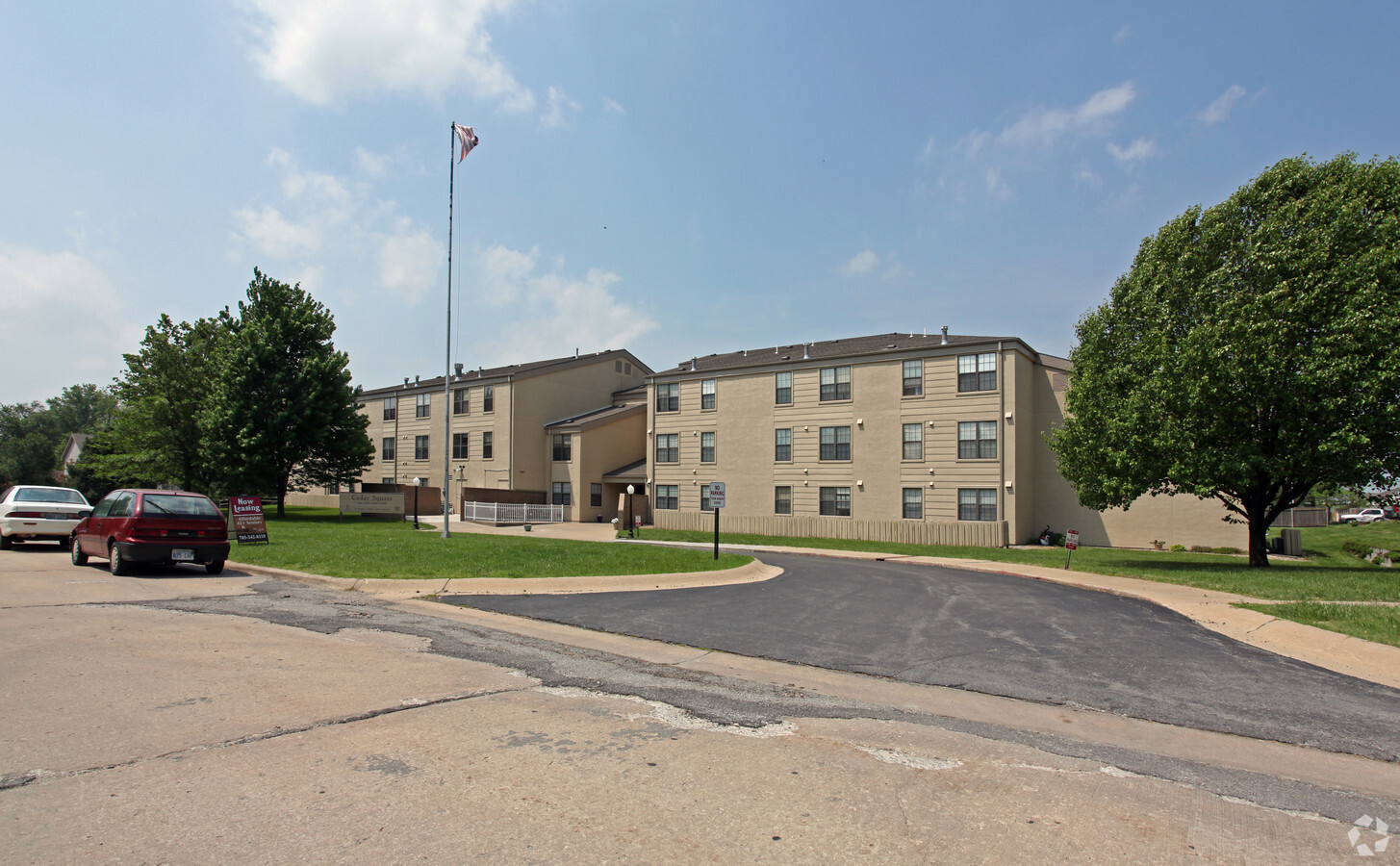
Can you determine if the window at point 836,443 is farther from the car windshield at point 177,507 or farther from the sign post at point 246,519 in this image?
the car windshield at point 177,507

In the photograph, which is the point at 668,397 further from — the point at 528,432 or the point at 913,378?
the point at 913,378

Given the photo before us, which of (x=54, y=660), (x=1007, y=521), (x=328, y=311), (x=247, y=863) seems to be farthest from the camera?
(x=328, y=311)

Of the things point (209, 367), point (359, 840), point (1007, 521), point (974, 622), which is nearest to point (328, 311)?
point (209, 367)

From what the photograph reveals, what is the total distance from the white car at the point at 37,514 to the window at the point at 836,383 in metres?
28.4

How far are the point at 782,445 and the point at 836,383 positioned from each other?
4.17 metres

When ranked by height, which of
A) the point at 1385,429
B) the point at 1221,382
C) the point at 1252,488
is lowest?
the point at 1252,488

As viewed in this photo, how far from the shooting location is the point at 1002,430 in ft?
105

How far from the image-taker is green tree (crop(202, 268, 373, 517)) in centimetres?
3841

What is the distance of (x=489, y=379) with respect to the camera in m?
47.5

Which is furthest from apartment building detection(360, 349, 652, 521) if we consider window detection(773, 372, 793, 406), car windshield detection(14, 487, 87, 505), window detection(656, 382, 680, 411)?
car windshield detection(14, 487, 87, 505)

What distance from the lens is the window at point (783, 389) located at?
38281 mm

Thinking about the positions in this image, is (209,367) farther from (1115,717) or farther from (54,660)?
(1115,717)

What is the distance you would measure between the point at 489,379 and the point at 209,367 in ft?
50.4

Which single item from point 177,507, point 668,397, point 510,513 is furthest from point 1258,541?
point 510,513
